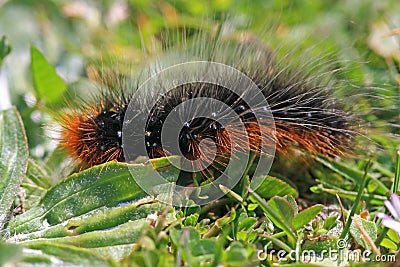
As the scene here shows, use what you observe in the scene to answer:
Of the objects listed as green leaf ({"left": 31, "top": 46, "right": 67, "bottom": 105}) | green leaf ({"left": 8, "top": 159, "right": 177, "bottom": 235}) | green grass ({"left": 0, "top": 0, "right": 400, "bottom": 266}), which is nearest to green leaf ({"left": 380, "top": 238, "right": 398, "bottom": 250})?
green grass ({"left": 0, "top": 0, "right": 400, "bottom": 266})

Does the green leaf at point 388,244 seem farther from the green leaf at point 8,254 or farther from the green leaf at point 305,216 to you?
the green leaf at point 8,254

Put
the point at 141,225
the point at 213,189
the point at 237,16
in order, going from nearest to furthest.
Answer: the point at 141,225 < the point at 213,189 < the point at 237,16

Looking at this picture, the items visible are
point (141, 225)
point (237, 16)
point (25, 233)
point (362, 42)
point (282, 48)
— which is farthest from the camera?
point (237, 16)

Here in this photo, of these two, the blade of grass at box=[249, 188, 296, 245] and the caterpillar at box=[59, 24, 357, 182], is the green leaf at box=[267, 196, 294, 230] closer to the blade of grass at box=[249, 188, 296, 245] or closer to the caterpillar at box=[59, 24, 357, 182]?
the blade of grass at box=[249, 188, 296, 245]

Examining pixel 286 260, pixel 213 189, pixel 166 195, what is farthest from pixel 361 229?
pixel 166 195

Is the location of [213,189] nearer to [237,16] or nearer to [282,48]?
[282,48]

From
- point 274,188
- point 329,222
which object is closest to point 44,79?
point 274,188
